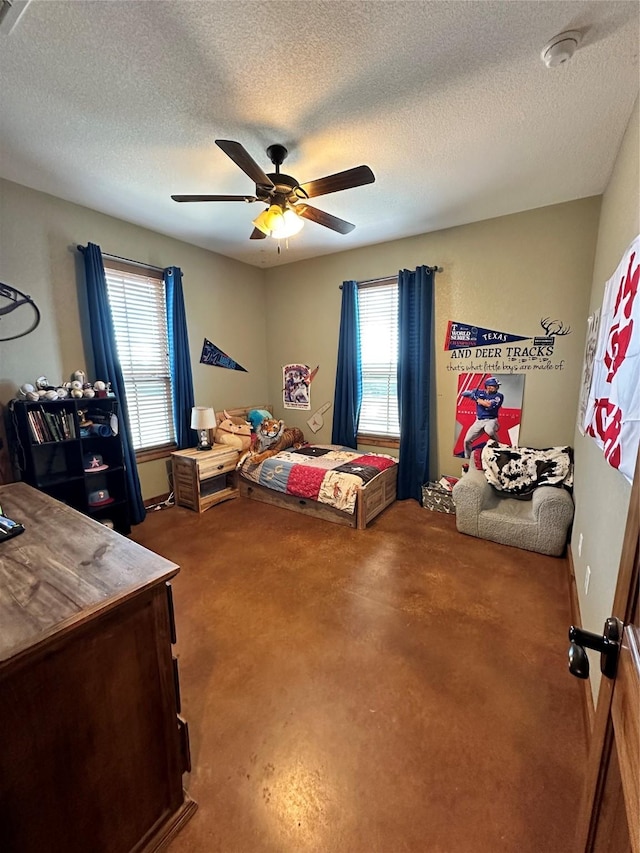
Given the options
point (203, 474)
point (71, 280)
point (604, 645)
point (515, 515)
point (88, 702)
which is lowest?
point (515, 515)

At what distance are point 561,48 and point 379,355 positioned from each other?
8.99ft

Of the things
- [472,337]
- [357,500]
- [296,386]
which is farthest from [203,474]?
[472,337]

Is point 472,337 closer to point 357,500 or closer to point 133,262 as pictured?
point 357,500

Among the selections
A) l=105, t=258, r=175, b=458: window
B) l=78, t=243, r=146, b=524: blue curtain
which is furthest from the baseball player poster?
l=78, t=243, r=146, b=524: blue curtain

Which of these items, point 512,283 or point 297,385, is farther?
point 297,385

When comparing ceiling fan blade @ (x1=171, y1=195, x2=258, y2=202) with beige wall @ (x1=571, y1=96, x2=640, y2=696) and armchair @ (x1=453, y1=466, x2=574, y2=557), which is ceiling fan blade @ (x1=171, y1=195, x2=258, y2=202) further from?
armchair @ (x1=453, y1=466, x2=574, y2=557)

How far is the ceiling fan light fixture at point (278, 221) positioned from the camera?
2.17m

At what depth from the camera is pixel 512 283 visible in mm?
3236

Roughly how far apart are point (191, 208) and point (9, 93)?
4.32ft

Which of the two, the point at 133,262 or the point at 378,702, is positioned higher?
the point at 133,262

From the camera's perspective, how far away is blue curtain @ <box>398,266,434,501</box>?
361 centimetres

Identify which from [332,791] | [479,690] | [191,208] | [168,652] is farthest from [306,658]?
[191,208]

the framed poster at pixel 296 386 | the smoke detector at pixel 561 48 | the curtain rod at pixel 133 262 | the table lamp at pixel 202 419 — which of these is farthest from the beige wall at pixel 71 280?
the smoke detector at pixel 561 48

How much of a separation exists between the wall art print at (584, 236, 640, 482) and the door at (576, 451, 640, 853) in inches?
23.5
